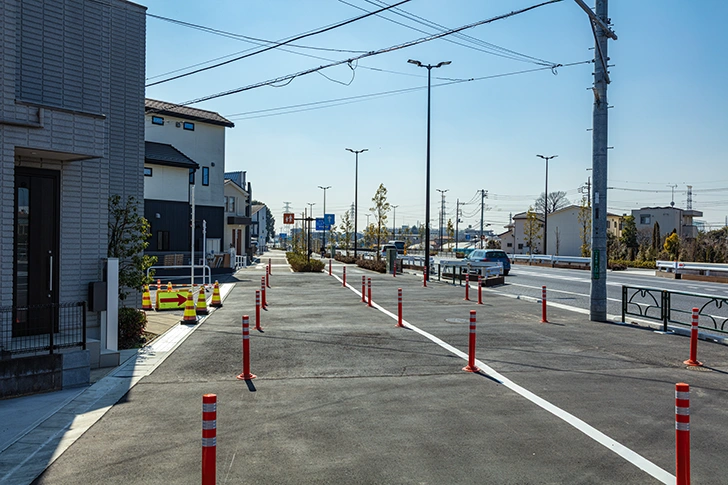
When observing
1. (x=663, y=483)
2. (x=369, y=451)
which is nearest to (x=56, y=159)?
(x=369, y=451)

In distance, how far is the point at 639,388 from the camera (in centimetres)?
845

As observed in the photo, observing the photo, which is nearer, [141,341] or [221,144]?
[141,341]

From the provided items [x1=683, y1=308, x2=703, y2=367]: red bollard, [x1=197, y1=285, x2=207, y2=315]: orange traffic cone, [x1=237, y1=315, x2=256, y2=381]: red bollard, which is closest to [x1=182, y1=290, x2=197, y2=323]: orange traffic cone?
[x1=197, y1=285, x2=207, y2=315]: orange traffic cone

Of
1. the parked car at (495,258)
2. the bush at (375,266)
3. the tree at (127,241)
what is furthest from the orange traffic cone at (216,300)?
the bush at (375,266)

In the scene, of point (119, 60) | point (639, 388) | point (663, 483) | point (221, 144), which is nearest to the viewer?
point (663, 483)

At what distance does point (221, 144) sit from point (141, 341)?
32378 mm

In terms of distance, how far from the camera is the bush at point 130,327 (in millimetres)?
11234

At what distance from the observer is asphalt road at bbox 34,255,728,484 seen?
539 centimetres

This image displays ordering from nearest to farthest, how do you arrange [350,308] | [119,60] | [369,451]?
[369,451], [119,60], [350,308]

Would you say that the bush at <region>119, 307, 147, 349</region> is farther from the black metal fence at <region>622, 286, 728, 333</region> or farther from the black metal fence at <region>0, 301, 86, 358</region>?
the black metal fence at <region>622, 286, 728, 333</region>

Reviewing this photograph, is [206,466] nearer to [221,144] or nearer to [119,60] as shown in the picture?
[119,60]

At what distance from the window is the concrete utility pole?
94.0 feet

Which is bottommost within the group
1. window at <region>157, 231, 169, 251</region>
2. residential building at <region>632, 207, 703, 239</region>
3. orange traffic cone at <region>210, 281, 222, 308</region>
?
orange traffic cone at <region>210, 281, 222, 308</region>

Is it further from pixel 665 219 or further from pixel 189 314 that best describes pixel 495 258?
pixel 665 219
